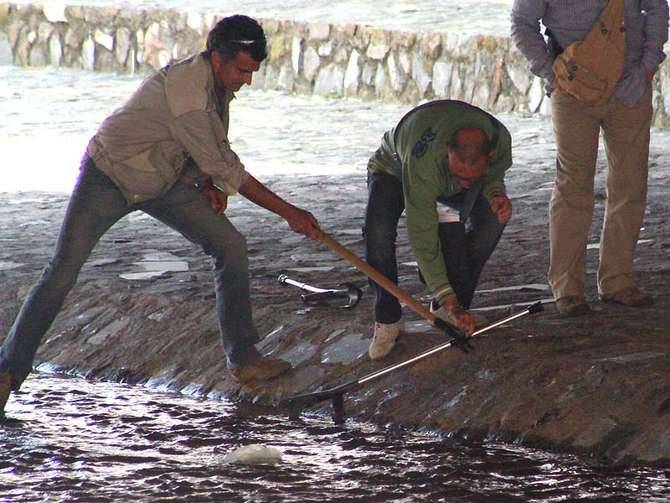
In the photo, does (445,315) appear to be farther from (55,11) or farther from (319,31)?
(55,11)

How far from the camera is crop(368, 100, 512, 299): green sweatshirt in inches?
292

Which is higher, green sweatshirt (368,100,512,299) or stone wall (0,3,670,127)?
green sweatshirt (368,100,512,299)

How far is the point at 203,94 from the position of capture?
7492mm

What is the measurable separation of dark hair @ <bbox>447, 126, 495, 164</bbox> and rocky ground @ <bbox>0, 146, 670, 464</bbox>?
3.31 feet

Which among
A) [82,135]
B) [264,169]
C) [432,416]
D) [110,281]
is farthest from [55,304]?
[82,135]

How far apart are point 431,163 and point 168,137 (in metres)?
1.14

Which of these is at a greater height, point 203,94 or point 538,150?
point 203,94

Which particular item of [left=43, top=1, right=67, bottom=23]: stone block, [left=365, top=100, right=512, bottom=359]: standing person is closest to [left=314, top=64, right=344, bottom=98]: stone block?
[left=43, top=1, right=67, bottom=23]: stone block

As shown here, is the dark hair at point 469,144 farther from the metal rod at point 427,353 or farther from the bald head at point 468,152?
the metal rod at point 427,353

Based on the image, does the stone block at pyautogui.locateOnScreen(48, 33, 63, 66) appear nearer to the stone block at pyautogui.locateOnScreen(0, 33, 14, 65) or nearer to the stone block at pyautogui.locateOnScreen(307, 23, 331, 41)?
Result: the stone block at pyautogui.locateOnScreen(0, 33, 14, 65)

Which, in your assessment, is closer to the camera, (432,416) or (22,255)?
(432,416)

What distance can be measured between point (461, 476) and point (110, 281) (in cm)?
371

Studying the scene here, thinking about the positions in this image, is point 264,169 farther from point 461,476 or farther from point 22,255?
point 461,476

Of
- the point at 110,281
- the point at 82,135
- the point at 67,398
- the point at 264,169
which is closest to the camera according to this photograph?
the point at 67,398
